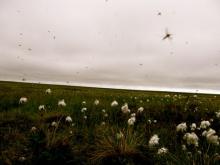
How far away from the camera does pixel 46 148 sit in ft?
13.8

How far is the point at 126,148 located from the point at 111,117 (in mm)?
3258

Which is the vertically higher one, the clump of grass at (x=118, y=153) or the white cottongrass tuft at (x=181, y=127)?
the white cottongrass tuft at (x=181, y=127)

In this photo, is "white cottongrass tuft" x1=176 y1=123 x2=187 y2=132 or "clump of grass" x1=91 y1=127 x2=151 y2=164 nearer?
"clump of grass" x1=91 y1=127 x2=151 y2=164

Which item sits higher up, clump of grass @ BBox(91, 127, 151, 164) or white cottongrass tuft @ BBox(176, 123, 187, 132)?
white cottongrass tuft @ BBox(176, 123, 187, 132)

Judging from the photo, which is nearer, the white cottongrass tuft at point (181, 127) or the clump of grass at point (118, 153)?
the clump of grass at point (118, 153)

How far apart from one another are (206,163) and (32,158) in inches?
99.7

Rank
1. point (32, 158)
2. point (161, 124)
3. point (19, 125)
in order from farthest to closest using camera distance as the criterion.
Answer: point (161, 124) < point (19, 125) < point (32, 158)

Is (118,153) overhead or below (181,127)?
below

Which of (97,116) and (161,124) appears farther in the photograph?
(97,116)

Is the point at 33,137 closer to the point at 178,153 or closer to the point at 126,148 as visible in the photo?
the point at 126,148

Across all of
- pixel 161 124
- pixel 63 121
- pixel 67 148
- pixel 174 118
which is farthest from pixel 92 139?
pixel 174 118

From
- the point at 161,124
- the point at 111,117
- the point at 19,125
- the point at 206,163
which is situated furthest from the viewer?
the point at 111,117

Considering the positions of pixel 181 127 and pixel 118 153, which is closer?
pixel 118 153

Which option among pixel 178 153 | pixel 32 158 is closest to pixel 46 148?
pixel 32 158
